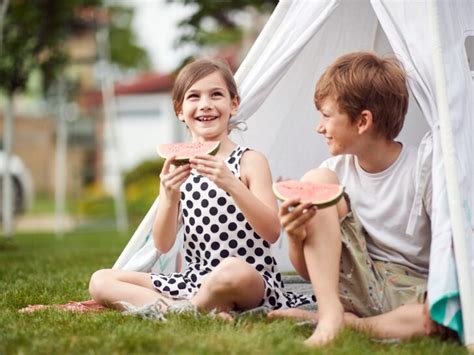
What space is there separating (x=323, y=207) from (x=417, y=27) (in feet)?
3.24

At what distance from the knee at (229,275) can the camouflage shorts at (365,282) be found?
1.26 feet

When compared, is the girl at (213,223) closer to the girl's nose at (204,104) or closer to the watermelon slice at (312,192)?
the girl's nose at (204,104)

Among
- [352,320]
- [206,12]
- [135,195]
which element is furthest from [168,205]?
[135,195]

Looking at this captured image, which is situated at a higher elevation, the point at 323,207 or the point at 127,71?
the point at 127,71

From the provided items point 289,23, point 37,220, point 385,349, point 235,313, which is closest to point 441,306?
point 385,349

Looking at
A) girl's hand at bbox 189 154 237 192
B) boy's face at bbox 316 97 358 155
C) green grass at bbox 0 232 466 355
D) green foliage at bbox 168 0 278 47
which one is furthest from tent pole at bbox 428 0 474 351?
green foliage at bbox 168 0 278 47

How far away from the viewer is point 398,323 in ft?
10.1

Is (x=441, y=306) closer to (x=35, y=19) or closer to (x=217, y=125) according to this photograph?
(x=217, y=125)

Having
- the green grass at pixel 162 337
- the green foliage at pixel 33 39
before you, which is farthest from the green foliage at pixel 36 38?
the green grass at pixel 162 337

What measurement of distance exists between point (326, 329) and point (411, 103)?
183 centimetres

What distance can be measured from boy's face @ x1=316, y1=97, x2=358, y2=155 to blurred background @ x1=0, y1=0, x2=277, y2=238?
141 centimetres

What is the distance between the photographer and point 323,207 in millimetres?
2910

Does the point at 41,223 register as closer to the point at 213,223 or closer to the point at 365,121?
the point at 213,223

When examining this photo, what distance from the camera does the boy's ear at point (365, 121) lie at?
328 centimetres
